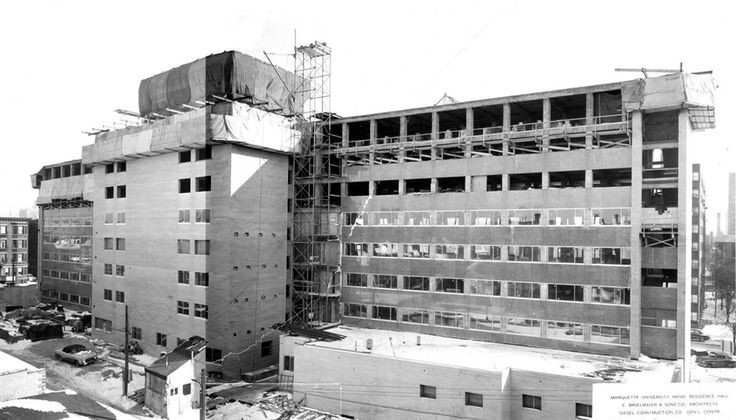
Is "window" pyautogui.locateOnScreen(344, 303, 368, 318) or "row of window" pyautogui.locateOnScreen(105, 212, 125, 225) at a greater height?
"row of window" pyautogui.locateOnScreen(105, 212, 125, 225)

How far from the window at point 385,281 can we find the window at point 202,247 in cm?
1495

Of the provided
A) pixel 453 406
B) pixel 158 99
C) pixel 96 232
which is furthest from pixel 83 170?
pixel 453 406

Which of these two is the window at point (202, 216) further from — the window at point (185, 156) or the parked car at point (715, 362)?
the parked car at point (715, 362)

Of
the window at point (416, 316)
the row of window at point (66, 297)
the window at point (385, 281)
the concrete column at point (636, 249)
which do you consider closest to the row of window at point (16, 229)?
the row of window at point (66, 297)

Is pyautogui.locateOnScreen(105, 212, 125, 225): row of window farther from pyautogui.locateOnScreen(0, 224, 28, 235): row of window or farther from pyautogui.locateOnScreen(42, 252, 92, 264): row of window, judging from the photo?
pyautogui.locateOnScreen(0, 224, 28, 235): row of window

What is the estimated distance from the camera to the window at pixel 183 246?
46.2m

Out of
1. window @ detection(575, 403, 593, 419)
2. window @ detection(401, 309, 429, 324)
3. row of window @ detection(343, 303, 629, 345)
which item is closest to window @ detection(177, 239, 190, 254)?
row of window @ detection(343, 303, 629, 345)

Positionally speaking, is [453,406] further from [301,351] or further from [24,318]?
[24,318]

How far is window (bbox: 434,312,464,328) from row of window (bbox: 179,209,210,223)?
70.4 feet

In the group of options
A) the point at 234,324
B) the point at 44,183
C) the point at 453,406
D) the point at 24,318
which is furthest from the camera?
the point at 44,183

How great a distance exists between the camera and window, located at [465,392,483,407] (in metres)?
31.6

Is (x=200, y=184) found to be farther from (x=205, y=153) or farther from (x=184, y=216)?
(x=184, y=216)

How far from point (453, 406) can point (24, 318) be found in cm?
5621

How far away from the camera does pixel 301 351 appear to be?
3819 cm
